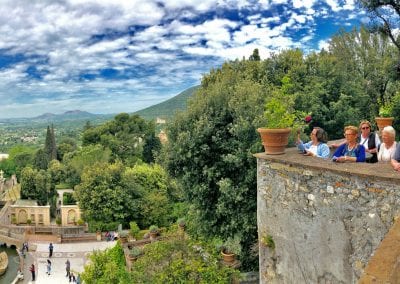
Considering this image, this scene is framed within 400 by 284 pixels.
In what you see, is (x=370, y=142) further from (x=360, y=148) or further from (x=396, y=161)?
(x=396, y=161)

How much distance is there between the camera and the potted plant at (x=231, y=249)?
431 inches

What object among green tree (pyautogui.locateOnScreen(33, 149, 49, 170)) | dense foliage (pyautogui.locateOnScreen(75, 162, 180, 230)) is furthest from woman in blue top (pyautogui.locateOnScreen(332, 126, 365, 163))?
green tree (pyautogui.locateOnScreen(33, 149, 49, 170))

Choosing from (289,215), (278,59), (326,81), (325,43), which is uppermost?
(325,43)

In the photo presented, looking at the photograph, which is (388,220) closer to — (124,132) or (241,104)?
(241,104)

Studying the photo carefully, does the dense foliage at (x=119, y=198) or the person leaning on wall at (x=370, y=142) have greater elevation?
the person leaning on wall at (x=370, y=142)

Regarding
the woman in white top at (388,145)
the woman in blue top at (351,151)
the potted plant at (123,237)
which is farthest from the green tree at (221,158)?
the woman in white top at (388,145)

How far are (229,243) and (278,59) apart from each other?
36.8ft

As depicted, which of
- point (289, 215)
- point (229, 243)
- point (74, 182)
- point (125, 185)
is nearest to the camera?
point (289, 215)

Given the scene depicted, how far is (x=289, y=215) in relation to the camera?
6504 millimetres

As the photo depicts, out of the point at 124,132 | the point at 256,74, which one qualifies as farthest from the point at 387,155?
the point at 124,132

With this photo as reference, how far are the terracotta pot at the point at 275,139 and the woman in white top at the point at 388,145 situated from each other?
155 centimetres

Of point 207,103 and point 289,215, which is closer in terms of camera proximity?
point 289,215

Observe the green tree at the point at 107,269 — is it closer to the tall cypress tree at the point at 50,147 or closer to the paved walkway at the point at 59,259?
the paved walkway at the point at 59,259

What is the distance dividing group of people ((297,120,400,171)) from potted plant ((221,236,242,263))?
16.4 feet
